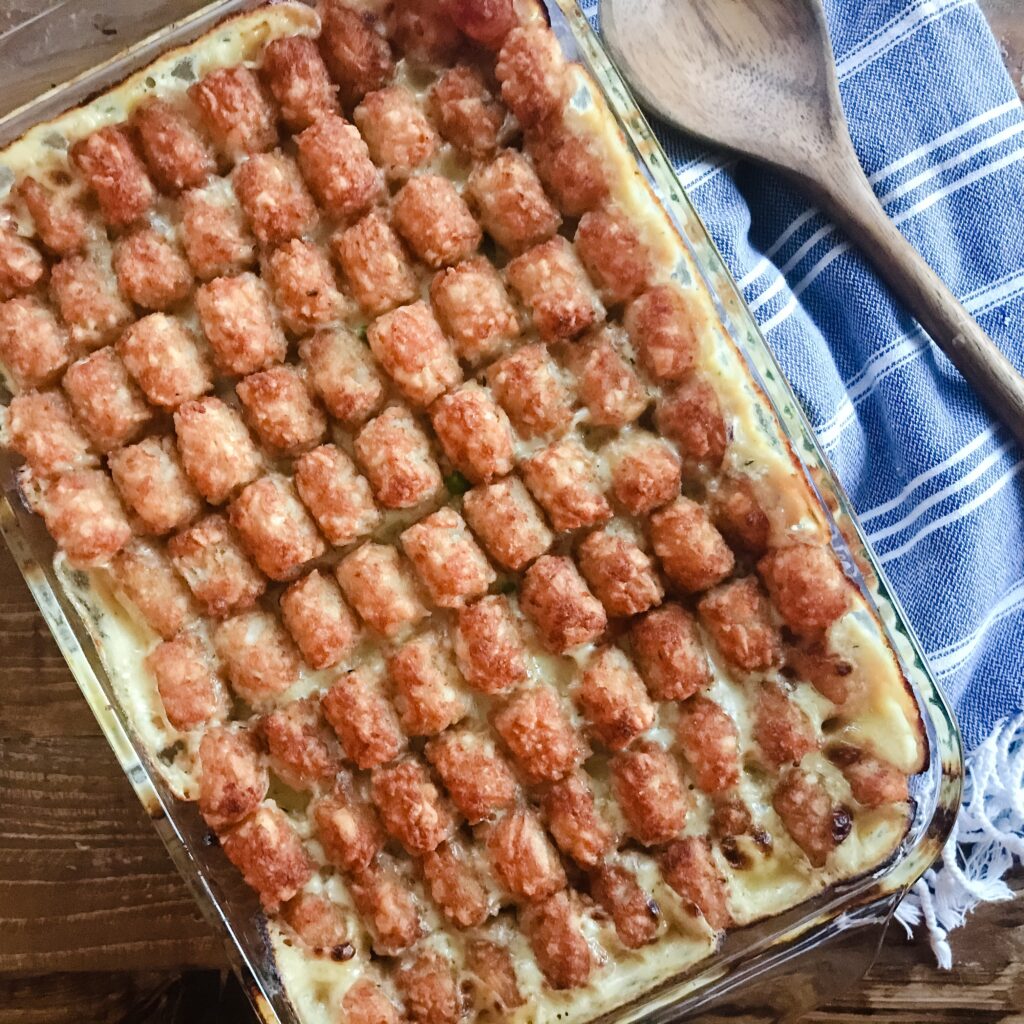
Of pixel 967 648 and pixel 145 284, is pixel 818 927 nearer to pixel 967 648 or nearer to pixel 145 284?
pixel 967 648

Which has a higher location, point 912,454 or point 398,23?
point 398,23

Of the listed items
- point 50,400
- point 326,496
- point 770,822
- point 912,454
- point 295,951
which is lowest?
point 770,822

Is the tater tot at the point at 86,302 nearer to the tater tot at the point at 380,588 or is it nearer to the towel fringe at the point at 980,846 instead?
the tater tot at the point at 380,588

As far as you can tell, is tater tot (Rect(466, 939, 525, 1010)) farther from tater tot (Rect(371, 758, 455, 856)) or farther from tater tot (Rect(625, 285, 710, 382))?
tater tot (Rect(625, 285, 710, 382))

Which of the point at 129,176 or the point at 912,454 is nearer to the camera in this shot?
the point at 129,176

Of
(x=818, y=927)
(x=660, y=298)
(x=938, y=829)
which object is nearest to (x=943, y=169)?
(x=660, y=298)

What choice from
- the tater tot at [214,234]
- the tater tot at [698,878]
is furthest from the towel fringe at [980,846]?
the tater tot at [214,234]
